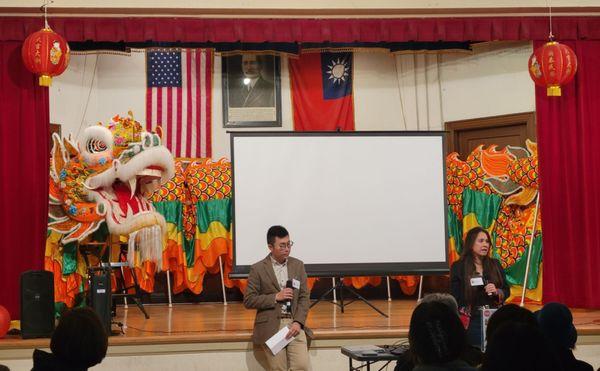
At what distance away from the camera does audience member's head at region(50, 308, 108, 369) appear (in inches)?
107

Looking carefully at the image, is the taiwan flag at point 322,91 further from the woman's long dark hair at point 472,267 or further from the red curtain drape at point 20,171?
the woman's long dark hair at point 472,267

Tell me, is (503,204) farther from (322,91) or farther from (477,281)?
(322,91)

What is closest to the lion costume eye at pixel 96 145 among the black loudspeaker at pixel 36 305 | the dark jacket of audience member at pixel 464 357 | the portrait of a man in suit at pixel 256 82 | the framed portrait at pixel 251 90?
the black loudspeaker at pixel 36 305

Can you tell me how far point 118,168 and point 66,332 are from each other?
4249 mm

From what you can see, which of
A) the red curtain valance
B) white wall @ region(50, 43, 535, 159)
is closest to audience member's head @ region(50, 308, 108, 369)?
the red curtain valance

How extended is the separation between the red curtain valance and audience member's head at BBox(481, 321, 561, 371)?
5.03m

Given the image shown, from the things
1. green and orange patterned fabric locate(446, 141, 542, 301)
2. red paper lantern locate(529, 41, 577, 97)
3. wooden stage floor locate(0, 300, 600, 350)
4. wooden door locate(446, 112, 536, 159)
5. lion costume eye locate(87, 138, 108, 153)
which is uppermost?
red paper lantern locate(529, 41, 577, 97)

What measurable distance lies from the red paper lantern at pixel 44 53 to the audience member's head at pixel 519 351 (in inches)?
198

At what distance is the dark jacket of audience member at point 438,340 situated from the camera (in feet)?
8.27

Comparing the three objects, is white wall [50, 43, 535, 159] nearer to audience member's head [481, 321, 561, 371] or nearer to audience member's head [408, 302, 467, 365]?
audience member's head [408, 302, 467, 365]

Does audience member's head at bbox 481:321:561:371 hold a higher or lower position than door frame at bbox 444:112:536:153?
lower

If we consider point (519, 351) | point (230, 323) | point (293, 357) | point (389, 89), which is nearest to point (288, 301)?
point (293, 357)

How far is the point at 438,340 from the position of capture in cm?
252

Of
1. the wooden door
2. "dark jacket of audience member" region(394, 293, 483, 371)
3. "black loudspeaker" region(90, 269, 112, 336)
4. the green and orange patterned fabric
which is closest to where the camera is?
"dark jacket of audience member" region(394, 293, 483, 371)
